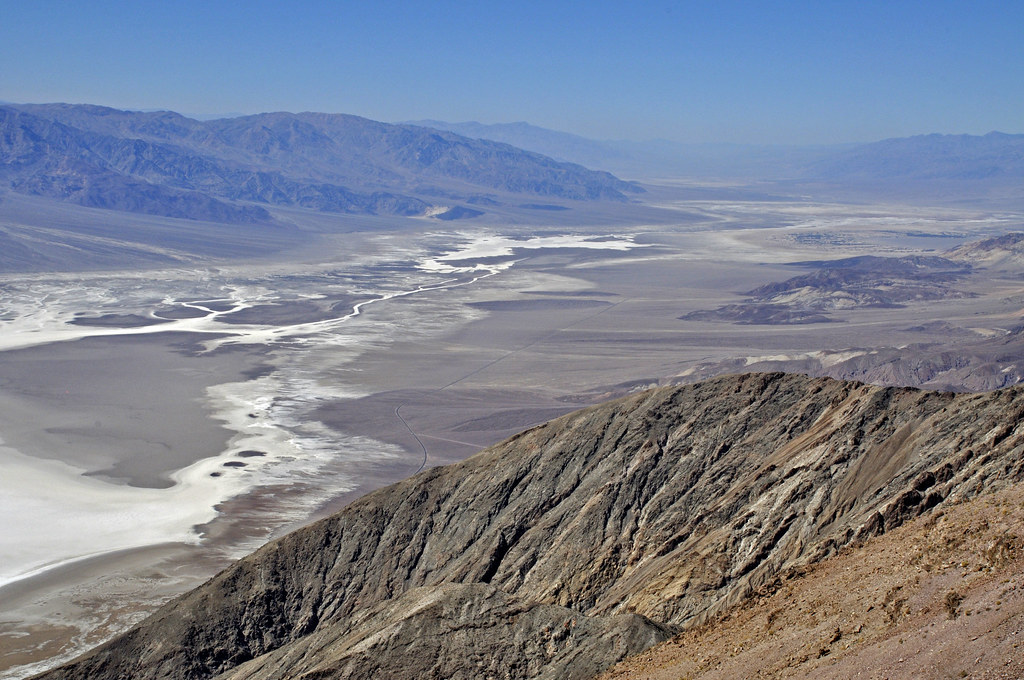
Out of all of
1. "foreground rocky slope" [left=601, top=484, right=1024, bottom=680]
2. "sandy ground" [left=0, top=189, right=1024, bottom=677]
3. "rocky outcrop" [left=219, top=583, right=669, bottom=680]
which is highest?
"foreground rocky slope" [left=601, top=484, right=1024, bottom=680]

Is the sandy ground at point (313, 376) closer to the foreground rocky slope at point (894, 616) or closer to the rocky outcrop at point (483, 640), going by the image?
the rocky outcrop at point (483, 640)

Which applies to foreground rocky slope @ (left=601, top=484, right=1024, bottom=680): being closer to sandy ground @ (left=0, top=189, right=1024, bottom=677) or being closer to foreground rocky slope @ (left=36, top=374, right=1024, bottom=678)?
foreground rocky slope @ (left=36, top=374, right=1024, bottom=678)

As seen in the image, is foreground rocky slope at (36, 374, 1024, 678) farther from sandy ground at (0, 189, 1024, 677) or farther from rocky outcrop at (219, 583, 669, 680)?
sandy ground at (0, 189, 1024, 677)

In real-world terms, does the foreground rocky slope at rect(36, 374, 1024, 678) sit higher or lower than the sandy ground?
higher

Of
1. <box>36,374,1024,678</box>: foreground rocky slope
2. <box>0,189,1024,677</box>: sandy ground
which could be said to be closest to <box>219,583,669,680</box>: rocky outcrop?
<box>36,374,1024,678</box>: foreground rocky slope

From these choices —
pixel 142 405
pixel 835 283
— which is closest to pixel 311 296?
pixel 142 405

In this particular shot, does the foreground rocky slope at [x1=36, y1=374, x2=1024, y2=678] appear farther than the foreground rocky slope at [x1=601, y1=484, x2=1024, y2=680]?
Yes

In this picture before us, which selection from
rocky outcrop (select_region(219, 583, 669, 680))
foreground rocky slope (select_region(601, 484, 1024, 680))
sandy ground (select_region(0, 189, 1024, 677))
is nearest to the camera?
foreground rocky slope (select_region(601, 484, 1024, 680))

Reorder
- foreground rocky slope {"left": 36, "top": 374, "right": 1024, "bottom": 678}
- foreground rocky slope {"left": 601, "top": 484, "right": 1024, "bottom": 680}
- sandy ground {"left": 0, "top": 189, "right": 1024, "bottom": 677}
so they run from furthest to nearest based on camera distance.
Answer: sandy ground {"left": 0, "top": 189, "right": 1024, "bottom": 677} < foreground rocky slope {"left": 36, "top": 374, "right": 1024, "bottom": 678} < foreground rocky slope {"left": 601, "top": 484, "right": 1024, "bottom": 680}

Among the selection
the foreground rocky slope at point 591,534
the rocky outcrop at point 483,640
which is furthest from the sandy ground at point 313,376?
the rocky outcrop at point 483,640
